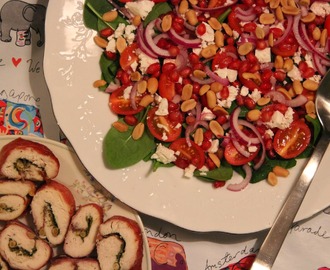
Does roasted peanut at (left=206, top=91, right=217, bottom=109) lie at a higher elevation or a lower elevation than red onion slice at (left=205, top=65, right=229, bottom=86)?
lower

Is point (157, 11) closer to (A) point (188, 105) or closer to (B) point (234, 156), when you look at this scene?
(A) point (188, 105)

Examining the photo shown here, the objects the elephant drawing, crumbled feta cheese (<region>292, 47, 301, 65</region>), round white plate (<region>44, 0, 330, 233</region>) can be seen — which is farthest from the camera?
the elephant drawing

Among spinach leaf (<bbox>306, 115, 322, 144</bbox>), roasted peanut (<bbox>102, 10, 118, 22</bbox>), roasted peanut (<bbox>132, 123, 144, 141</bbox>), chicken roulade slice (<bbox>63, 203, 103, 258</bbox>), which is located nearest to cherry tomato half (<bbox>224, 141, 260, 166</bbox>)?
spinach leaf (<bbox>306, 115, 322, 144</bbox>)

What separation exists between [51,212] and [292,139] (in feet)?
3.24

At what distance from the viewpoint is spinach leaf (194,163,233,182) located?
1.86 meters

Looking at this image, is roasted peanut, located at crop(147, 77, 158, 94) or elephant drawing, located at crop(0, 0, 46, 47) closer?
roasted peanut, located at crop(147, 77, 158, 94)

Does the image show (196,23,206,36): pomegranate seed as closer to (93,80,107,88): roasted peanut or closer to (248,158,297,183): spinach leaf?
(93,80,107,88): roasted peanut

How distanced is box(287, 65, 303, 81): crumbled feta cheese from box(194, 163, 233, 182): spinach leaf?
42 centimetres

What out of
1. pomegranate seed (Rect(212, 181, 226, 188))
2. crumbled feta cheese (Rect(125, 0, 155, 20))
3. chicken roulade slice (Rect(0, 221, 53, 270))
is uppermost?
crumbled feta cheese (Rect(125, 0, 155, 20))

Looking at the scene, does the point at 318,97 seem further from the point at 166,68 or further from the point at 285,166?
the point at 166,68

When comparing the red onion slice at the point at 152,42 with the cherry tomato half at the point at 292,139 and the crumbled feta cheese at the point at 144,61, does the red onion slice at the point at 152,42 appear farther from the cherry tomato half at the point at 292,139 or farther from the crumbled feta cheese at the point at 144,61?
the cherry tomato half at the point at 292,139

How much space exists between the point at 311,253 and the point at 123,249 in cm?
75

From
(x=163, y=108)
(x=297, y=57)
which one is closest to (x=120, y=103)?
(x=163, y=108)

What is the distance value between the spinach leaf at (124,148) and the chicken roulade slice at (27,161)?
0.83ft
